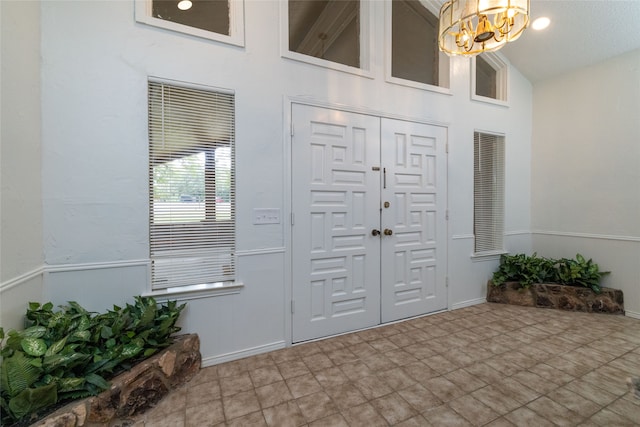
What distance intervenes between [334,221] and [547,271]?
3.00m

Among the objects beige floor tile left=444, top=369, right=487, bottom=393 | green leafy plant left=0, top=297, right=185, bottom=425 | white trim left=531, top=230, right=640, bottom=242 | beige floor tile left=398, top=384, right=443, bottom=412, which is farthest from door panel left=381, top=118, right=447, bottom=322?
green leafy plant left=0, top=297, right=185, bottom=425

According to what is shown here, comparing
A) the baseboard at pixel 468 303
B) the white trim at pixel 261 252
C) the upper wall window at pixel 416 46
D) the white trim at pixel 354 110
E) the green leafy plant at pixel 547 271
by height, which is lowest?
the baseboard at pixel 468 303

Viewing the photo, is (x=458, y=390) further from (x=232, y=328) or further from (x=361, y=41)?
(x=361, y=41)

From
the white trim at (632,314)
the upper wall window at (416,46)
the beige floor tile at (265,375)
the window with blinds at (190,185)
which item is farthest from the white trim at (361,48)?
the white trim at (632,314)

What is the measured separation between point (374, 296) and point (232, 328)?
1441 millimetres

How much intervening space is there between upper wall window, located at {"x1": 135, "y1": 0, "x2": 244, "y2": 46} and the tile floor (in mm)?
2665

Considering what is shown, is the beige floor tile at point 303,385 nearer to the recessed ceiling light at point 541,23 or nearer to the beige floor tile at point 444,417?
the beige floor tile at point 444,417

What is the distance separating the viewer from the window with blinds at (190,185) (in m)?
2.15

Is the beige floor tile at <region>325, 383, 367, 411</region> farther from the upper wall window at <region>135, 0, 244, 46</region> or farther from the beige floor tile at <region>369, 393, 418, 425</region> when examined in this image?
the upper wall window at <region>135, 0, 244, 46</region>

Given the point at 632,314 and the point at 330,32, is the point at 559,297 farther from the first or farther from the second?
the point at 330,32

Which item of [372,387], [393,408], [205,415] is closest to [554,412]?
[393,408]

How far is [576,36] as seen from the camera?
10.6 feet

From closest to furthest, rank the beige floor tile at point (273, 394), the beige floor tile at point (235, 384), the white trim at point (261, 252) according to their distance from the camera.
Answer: the beige floor tile at point (273, 394), the beige floor tile at point (235, 384), the white trim at point (261, 252)

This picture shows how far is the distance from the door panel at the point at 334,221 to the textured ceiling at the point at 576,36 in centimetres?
234
